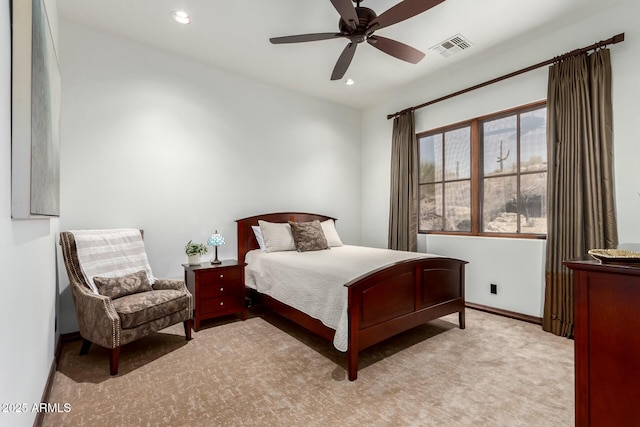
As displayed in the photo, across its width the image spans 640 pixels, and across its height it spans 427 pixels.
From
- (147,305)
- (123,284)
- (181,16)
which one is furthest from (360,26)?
(123,284)

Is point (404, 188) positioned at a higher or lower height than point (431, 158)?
lower

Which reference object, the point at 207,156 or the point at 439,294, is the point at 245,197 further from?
the point at 439,294

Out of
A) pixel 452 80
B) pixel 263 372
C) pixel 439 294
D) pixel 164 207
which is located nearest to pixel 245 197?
pixel 164 207

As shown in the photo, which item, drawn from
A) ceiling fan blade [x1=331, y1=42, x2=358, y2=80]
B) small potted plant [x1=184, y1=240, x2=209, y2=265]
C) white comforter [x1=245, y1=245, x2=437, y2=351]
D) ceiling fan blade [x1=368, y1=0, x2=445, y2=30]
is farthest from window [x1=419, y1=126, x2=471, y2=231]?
small potted plant [x1=184, y1=240, x2=209, y2=265]

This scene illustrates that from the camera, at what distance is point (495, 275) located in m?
3.59

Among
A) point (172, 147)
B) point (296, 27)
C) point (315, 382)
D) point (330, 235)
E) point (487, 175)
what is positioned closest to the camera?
point (315, 382)

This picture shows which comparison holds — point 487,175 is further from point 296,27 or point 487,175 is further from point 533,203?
point 296,27

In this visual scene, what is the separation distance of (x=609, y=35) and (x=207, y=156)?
4.26 metres

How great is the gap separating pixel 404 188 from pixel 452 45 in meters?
1.85

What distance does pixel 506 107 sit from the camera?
352cm

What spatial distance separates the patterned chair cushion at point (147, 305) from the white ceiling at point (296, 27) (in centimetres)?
255

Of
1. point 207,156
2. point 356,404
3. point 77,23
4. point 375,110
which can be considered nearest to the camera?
point 356,404

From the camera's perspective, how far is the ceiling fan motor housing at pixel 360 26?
2.37m

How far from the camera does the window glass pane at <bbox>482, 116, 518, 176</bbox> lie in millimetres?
3553
